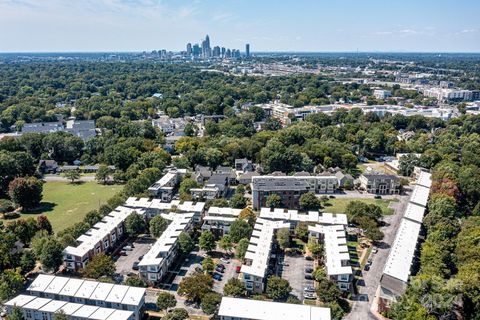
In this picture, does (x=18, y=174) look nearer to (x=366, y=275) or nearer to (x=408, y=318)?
(x=366, y=275)

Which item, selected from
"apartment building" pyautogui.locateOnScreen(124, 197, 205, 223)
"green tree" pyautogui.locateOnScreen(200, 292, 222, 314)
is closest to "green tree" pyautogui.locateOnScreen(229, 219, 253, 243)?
"apartment building" pyautogui.locateOnScreen(124, 197, 205, 223)

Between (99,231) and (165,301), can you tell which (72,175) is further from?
(165,301)

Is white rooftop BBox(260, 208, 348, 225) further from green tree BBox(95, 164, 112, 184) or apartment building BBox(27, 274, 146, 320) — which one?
green tree BBox(95, 164, 112, 184)

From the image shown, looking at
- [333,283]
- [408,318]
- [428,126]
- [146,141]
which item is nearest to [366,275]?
[333,283]

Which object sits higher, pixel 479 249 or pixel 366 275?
pixel 479 249

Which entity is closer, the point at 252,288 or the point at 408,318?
the point at 408,318

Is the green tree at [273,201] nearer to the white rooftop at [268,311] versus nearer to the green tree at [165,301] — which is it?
the white rooftop at [268,311]

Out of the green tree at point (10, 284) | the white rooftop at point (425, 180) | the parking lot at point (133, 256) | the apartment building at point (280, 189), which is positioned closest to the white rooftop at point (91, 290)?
the green tree at point (10, 284)
